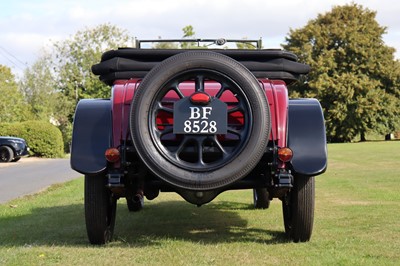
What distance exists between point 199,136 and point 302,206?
117 centimetres

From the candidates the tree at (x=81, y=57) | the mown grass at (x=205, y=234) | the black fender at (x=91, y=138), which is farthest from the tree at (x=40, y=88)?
the black fender at (x=91, y=138)

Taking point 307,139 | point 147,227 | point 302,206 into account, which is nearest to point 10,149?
point 147,227

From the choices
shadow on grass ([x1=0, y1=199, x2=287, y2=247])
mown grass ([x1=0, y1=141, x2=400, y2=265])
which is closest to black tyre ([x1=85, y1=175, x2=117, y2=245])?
mown grass ([x1=0, y1=141, x2=400, y2=265])

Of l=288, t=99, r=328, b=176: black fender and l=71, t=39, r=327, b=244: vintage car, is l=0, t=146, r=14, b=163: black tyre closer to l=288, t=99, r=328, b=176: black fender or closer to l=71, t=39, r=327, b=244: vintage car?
l=71, t=39, r=327, b=244: vintage car

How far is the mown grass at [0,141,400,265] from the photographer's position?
199 inches

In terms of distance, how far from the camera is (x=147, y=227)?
7.22 metres

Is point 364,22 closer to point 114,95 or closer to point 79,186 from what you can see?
point 79,186

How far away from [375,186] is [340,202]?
3.15 metres

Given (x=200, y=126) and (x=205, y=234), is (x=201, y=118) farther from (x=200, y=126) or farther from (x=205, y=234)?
(x=205, y=234)

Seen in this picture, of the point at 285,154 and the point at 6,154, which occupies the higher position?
the point at 285,154

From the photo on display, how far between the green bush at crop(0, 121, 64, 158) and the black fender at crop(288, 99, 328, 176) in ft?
95.6

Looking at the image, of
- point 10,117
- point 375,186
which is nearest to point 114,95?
point 375,186

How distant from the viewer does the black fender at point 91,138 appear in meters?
5.37

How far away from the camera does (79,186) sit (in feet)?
44.7
